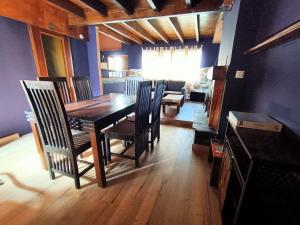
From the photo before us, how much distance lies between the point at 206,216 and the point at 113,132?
1241 millimetres

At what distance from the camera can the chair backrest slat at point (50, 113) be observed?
119 centimetres

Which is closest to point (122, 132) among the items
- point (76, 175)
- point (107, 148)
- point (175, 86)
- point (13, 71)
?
point (107, 148)

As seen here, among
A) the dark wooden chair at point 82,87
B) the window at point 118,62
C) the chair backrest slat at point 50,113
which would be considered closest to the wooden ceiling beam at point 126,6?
the dark wooden chair at point 82,87

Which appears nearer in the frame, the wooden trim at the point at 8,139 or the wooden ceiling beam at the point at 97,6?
the wooden trim at the point at 8,139

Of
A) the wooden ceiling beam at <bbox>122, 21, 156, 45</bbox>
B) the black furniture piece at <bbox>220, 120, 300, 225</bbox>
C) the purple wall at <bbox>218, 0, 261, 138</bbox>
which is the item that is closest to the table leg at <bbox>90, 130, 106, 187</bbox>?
the black furniture piece at <bbox>220, 120, 300, 225</bbox>

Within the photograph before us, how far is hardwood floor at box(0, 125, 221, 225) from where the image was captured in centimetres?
123

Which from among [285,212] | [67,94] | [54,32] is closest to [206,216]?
[285,212]

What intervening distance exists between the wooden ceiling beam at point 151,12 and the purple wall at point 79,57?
49 centimetres

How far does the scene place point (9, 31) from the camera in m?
2.37

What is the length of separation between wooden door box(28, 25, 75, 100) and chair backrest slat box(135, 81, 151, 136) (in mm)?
1592

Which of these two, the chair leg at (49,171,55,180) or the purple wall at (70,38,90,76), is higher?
the purple wall at (70,38,90,76)

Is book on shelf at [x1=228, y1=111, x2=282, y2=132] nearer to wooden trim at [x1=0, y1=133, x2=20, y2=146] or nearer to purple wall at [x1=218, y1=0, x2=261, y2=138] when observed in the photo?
purple wall at [x1=218, y1=0, x2=261, y2=138]

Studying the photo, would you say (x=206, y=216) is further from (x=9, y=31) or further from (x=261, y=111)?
(x=9, y=31)

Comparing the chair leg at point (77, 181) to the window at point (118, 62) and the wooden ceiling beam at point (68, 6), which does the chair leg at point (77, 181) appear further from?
the window at point (118, 62)
